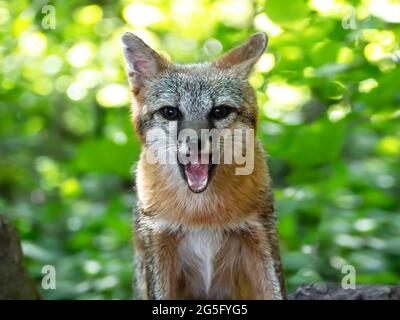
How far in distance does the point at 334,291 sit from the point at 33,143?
699 centimetres

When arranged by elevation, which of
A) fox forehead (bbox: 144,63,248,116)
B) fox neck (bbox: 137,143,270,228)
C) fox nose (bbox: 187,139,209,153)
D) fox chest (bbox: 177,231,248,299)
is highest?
fox forehead (bbox: 144,63,248,116)

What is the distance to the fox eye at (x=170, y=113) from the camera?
533 centimetres

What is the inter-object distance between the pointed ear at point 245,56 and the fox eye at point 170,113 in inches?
23.8

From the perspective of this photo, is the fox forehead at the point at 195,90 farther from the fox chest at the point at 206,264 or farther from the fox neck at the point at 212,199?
the fox chest at the point at 206,264

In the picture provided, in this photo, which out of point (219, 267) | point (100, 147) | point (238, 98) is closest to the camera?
point (238, 98)

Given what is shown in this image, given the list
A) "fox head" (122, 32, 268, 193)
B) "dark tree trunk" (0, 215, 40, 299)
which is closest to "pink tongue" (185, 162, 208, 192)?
"fox head" (122, 32, 268, 193)

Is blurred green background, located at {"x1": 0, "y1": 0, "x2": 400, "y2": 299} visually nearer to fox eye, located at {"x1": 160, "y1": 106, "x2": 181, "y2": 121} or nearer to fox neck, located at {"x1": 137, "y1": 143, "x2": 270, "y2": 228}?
fox neck, located at {"x1": 137, "y1": 143, "x2": 270, "y2": 228}

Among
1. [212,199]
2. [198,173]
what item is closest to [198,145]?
[198,173]

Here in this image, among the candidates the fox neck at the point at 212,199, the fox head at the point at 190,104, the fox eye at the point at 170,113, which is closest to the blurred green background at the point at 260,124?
the fox head at the point at 190,104

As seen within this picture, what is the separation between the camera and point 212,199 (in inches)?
217

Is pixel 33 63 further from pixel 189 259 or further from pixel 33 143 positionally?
pixel 189 259

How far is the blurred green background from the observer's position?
6.69 meters

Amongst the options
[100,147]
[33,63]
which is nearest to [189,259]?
[100,147]

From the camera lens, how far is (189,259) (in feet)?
18.9
